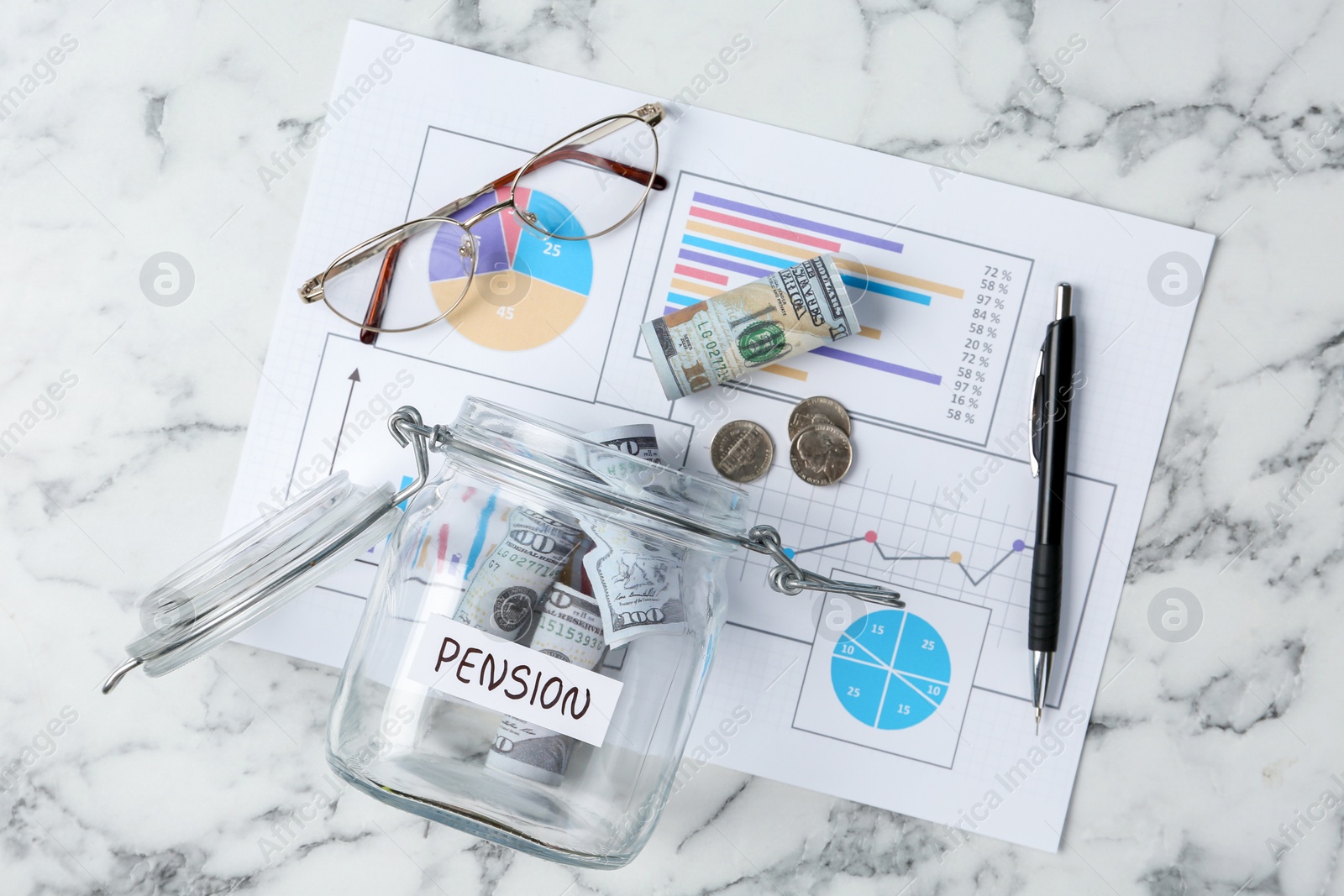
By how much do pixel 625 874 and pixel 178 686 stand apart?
0.52m

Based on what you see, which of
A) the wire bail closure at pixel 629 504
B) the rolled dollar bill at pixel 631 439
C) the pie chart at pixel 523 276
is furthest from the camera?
the pie chart at pixel 523 276

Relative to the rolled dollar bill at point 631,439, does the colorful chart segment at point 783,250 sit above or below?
above

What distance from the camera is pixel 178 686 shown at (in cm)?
93

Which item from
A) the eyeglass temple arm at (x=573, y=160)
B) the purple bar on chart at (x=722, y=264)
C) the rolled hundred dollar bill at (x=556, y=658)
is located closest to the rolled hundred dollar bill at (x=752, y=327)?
the purple bar on chart at (x=722, y=264)

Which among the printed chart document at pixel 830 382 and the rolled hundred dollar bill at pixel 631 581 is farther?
the printed chart document at pixel 830 382

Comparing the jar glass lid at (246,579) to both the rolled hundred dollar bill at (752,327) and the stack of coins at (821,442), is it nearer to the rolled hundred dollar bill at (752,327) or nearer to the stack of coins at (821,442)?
the rolled hundred dollar bill at (752,327)

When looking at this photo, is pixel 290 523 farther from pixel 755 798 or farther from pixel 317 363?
pixel 755 798

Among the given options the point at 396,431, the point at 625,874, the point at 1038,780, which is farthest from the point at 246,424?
the point at 1038,780

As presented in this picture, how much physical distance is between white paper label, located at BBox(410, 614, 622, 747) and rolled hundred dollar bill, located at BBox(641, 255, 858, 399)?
304 millimetres

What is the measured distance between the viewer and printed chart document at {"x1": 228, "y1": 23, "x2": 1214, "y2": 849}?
0.90 meters

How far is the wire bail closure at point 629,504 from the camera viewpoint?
26.8 inches

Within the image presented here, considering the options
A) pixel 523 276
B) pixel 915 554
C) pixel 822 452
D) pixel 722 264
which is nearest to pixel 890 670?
pixel 915 554

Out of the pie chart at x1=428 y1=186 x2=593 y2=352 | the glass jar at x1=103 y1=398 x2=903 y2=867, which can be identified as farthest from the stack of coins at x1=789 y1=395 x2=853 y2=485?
the pie chart at x1=428 y1=186 x2=593 y2=352

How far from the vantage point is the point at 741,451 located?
0.89 metres
